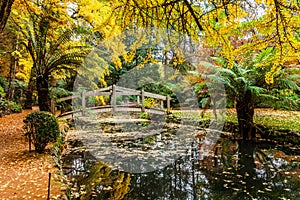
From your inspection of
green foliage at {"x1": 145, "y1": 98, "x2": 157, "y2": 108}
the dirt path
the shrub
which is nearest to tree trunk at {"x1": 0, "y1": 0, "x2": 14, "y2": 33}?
the dirt path

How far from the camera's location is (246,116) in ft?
19.6

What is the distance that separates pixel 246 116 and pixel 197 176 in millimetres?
3039

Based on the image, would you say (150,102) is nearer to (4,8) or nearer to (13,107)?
(13,107)

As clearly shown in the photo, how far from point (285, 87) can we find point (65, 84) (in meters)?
7.50

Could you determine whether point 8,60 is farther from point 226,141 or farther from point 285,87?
point 285,87

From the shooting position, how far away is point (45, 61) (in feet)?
18.3

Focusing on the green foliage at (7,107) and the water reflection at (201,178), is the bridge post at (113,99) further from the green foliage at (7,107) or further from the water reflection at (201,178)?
the water reflection at (201,178)

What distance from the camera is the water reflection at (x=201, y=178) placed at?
2.89 m

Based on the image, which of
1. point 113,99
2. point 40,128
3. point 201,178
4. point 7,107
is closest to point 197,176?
point 201,178

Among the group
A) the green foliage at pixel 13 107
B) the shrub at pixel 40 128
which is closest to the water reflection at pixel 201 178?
the shrub at pixel 40 128

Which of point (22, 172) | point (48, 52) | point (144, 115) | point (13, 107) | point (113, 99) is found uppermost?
point (48, 52)

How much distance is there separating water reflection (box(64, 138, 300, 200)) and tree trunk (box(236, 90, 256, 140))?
1165mm

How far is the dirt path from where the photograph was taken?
255cm

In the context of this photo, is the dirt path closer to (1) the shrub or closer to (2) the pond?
(1) the shrub
